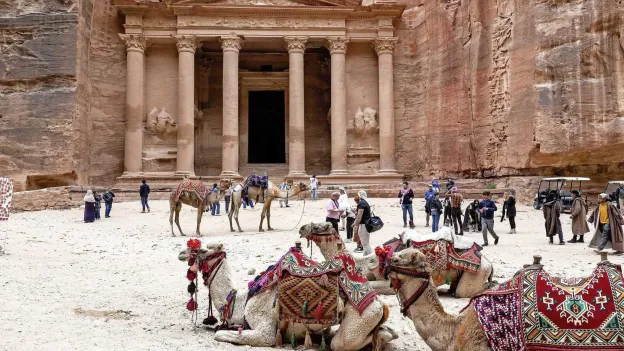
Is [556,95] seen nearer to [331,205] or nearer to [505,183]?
[505,183]

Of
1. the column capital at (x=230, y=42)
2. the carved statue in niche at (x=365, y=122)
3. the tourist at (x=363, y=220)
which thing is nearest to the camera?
the tourist at (x=363, y=220)

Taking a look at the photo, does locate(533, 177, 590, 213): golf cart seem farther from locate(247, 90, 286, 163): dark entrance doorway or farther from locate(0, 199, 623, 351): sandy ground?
locate(247, 90, 286, 163): dark entrance doorway

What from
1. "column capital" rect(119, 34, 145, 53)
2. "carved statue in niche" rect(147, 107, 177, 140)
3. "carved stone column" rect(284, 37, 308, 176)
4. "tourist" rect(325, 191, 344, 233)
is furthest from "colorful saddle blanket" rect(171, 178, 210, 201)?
"column capital" rect(119, 34, 145, 53)

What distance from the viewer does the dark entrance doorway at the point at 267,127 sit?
30.7 metres

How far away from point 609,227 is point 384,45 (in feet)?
60.6

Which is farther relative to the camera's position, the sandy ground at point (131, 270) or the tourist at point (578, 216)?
the tourist at point (578, 216)

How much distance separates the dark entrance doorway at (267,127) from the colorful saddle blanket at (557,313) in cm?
2689

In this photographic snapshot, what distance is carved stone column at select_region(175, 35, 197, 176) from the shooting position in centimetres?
2548

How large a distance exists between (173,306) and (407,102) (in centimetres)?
2280

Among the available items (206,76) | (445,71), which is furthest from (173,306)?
(206,76)

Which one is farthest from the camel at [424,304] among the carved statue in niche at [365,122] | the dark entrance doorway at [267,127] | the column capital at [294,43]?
the dark entrance doorway at [267,127]

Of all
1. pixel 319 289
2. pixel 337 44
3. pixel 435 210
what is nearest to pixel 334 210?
pixel 435 210

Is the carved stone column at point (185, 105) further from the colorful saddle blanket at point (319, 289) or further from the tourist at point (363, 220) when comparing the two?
the colorful saddle blanket at point (319, 289)

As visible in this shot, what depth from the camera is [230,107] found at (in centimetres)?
2561
